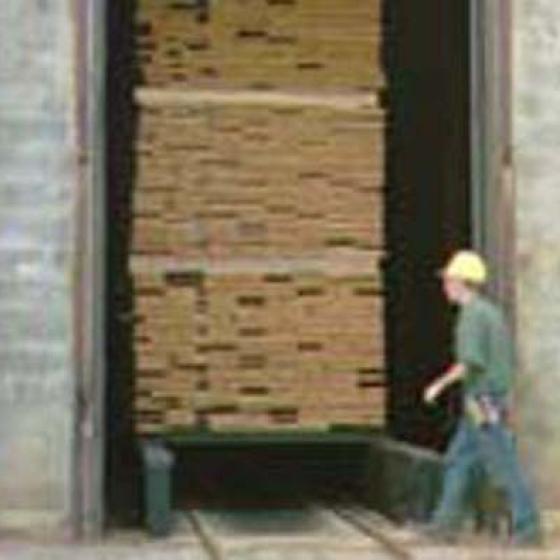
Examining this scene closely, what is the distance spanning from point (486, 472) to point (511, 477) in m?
0.44

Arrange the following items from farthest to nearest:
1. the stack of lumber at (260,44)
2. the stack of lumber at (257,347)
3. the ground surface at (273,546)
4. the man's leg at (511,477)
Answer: the stack of lumber at (260,44) → the stack of lumber at (257,347) → the man's leg at (511,477) → the ground surface at (273,546)

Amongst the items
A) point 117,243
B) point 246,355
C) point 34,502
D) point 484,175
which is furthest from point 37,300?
point 117,243

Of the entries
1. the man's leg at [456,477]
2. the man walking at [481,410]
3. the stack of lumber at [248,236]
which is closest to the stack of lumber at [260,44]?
the stack of lumber at [248,236]

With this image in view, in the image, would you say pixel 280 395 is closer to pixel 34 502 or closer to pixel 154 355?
pixel 154 355

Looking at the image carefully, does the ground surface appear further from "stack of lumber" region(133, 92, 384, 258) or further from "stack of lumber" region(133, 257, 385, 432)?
"stack of lumber" region(133, 92, 384, 258)

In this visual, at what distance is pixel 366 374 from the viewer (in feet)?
40.9

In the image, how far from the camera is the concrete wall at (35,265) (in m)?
10.7

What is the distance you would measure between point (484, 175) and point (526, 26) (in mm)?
902

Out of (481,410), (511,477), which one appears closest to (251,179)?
(481,410)

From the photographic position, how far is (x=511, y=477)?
10.6m

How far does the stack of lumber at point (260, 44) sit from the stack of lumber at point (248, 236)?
0.01 m

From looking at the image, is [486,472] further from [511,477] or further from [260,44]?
[260,44]

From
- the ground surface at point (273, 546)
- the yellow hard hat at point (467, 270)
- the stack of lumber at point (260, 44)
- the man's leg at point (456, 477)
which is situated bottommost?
the ground surface at point (273, 546)

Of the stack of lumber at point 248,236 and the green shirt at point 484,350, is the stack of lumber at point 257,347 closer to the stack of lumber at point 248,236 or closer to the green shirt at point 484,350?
the stack of lumber at point 248,236
